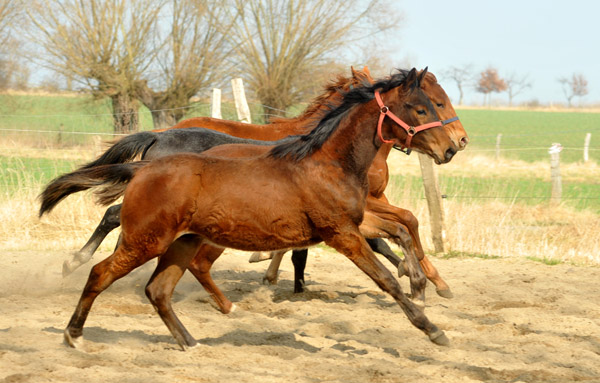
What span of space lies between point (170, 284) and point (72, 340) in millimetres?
684

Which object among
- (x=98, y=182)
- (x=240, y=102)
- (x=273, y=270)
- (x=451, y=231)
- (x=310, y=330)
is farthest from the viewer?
(x=240, y=102)

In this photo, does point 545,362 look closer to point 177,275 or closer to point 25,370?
point 177,275

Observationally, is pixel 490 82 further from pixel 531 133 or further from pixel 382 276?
pixel 382 276

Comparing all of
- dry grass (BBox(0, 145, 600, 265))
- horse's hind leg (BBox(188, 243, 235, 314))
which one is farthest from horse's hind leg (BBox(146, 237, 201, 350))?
dry grass (BBox(0, 145, 600, 265))

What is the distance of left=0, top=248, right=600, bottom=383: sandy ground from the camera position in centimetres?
364

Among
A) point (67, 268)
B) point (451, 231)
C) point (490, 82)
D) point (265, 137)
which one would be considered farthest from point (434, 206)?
point (490, 82)

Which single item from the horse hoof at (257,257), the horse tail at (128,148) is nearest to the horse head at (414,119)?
the horse tail at (128,148)

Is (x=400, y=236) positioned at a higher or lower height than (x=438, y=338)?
higher

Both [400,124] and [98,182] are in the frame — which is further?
[98,182]

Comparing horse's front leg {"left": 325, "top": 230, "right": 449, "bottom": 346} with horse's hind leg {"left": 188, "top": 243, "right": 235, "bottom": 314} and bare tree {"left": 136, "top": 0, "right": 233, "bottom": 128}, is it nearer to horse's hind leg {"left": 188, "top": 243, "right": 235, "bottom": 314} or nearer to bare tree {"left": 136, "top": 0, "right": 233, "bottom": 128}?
horse's hind leg {"left": 188, "top": 243, "right": 235, "bottom": 314}

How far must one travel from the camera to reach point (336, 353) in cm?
412

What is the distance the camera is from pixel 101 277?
4.05 m

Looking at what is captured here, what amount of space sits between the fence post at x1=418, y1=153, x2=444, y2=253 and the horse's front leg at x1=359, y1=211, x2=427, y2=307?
286 cm

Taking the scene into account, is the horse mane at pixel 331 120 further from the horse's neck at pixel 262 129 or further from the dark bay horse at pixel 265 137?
the horse's neck at pixel 262 129
